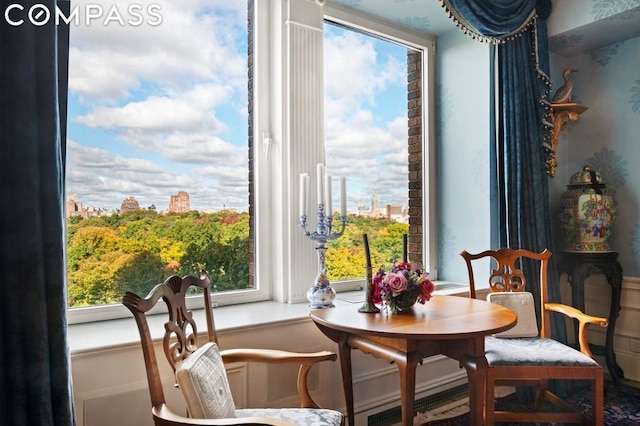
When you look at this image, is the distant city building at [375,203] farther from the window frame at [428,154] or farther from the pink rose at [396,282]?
the pink rose at [396,282]

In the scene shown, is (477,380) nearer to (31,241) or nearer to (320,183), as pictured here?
(320,183)

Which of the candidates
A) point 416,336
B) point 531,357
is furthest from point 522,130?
point 416,336

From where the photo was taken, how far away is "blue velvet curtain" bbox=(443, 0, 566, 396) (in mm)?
2832

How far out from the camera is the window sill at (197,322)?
1.68 metres

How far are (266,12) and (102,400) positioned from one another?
1.99 meters

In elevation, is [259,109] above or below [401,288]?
above

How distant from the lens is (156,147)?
215 cm

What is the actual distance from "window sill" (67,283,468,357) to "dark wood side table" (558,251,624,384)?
1.54 m

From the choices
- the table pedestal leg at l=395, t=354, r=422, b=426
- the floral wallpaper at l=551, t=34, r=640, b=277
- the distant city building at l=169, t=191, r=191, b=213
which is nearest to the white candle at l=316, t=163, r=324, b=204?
the distant city building at l=169, t=191, r=191, b=213

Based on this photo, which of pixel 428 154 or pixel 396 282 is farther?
pixel 428 154

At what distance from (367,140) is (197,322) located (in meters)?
1.54

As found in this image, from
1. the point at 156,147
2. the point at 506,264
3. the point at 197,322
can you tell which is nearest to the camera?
the point at 197,322

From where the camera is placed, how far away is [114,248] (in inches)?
80.1

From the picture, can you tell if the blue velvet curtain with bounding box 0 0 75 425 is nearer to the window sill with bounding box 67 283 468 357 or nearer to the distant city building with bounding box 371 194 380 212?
the window sill with bounding box 67 283 468 357
